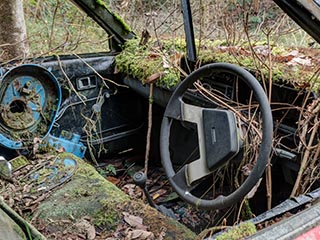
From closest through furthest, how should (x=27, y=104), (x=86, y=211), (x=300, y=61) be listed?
(x=86, y=211), (x=300, y=61), (x=27, y=104)

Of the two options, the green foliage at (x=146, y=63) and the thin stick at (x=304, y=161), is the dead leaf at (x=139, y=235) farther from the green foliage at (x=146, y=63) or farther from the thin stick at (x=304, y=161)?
the green foliage at (x=146, y=63)

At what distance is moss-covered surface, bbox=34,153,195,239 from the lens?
2.08 m

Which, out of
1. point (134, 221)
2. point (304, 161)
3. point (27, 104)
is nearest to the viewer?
point (304, 161)

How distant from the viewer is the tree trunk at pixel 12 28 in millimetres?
3805

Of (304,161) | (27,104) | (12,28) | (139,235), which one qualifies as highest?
(12,28)

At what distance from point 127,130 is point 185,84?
4.53 feet

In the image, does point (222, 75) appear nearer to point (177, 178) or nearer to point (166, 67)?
point (166, 67)

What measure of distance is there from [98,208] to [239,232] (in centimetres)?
117

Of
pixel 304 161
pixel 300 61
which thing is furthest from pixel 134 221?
pixel 300 61

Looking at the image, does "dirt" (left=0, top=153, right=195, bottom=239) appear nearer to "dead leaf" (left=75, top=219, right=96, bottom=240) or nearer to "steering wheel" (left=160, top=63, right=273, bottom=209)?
"dead leaf" (left=75, top=219, right=96, bottom=240)


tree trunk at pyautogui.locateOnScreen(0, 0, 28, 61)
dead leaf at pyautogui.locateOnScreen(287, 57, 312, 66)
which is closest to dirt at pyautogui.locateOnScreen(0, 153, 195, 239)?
dead leaf at pyautogui.locateOnScreen(287, 57, 312, 66)

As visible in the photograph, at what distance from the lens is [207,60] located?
2697 mm

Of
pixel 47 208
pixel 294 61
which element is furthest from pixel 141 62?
pixel 47 208

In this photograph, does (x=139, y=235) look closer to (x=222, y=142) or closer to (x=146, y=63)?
(x=222, y=142)
